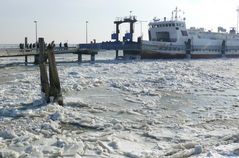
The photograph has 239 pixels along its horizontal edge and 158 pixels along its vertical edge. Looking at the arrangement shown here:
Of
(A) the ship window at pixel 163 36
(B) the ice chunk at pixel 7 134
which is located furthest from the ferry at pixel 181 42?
(B) the ice chunk at pixel 7 134

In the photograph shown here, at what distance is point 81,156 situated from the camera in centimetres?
941

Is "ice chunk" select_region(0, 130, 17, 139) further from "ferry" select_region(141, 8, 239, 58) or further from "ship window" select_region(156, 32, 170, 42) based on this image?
"ship window" select_region(156, 32, 170, 42)

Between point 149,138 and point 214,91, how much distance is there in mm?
10850

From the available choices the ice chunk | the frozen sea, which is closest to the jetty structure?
the frozen sea

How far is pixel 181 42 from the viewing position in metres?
62.8

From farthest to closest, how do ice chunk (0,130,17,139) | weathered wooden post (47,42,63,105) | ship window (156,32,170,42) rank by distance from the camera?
ship window (156,32,170,42) < weathered wooden post (47,42,63,105) < ice chunk (0,130,17,139)

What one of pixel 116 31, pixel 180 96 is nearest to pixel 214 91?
pixel 180 96

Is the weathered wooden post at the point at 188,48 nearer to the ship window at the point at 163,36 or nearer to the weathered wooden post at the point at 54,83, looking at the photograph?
the ship window at the point at 163,36

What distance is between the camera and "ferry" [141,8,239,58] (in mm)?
58494

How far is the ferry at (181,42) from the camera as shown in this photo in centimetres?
5849

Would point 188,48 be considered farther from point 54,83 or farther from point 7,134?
point 7,134

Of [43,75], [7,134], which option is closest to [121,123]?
[7,134]

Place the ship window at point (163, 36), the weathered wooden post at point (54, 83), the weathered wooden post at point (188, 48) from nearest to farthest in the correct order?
the weathered wooden post at point (54, 83)
the weathered wooden post at point (188, 48)
the ship window at point (163, 36)

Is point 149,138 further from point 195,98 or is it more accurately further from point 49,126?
point 195,98
